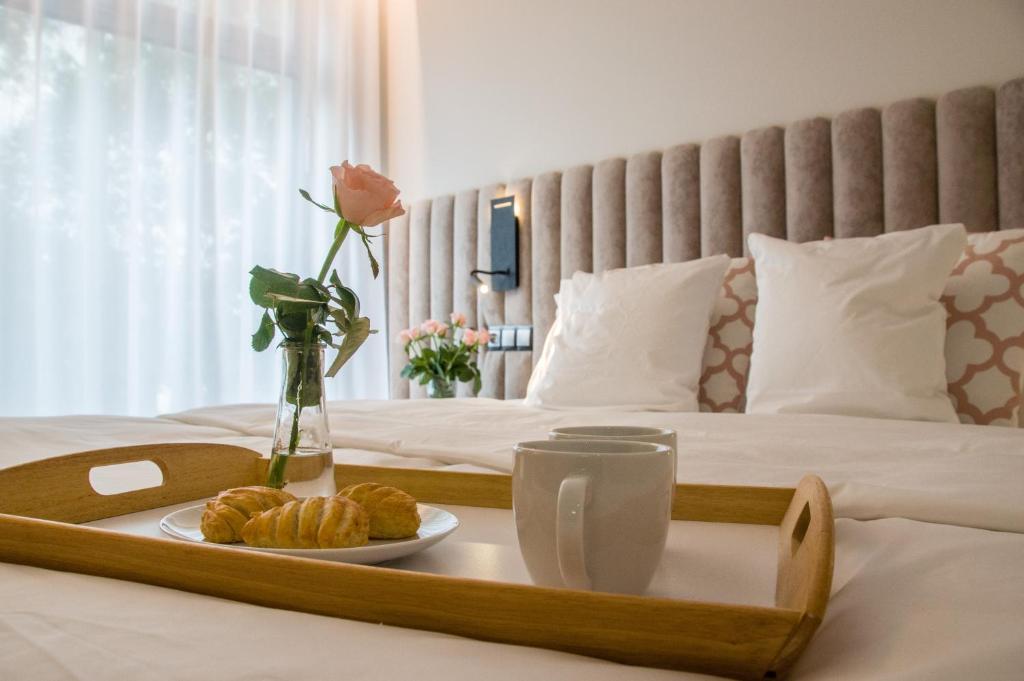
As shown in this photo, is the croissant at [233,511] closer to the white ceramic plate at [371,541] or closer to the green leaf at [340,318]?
the white ceramic plate at [371,541]

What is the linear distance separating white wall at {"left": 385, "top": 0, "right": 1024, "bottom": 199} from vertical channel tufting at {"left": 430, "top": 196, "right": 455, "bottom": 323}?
168 millimetres

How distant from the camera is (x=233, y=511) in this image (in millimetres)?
625

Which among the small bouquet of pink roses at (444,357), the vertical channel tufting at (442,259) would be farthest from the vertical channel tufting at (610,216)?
the vertical channel tufting at (442,259)

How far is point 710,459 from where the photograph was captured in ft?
3.43

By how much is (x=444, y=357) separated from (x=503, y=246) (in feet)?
1.62

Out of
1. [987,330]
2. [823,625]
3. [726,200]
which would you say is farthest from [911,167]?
[823,625]

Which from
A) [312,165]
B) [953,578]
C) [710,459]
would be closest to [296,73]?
[312,165]

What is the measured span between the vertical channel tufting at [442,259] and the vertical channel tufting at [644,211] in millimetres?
952

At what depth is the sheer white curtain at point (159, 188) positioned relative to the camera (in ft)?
9.30

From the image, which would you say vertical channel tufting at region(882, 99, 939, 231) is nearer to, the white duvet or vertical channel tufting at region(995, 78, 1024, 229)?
vertical channel tufting at region(995, 78, 1024, 229)

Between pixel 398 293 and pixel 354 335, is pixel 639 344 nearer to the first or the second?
pixel 354 335

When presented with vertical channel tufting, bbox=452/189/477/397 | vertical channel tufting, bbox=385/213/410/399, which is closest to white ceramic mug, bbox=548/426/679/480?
vertical channel tufting, bbox=452/189/477/397

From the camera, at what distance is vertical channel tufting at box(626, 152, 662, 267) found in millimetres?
2598

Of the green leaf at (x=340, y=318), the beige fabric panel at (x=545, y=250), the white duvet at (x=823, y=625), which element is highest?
the beige fabric panel at (x=545, y=250)
